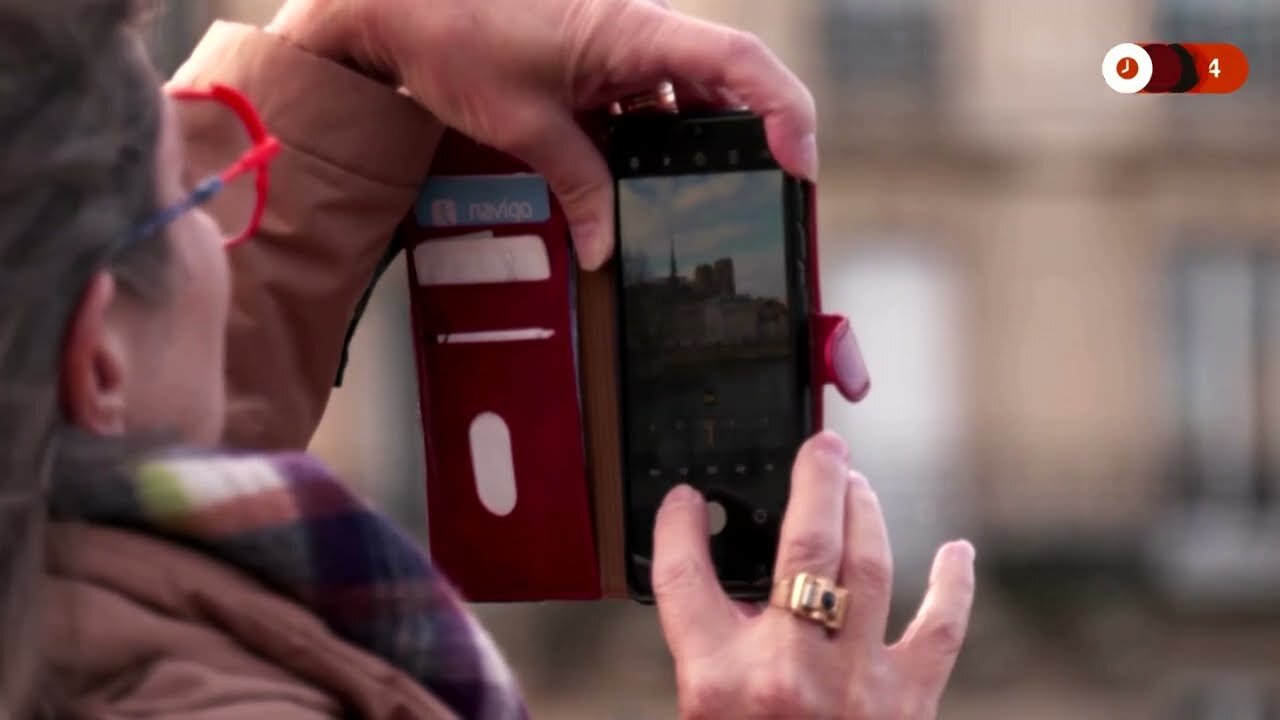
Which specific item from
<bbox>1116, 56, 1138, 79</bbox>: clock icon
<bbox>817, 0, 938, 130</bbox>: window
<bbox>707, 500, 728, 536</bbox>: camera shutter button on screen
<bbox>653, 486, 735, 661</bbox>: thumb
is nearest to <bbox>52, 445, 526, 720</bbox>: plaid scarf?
<bbox>653, 486, 735, 661</bbox>: thumb

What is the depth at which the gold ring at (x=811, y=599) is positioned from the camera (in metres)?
1.13

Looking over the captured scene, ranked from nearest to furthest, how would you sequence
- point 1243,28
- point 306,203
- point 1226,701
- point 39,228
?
1. point 39,228
2. point 306,203
3. point 1226,701
4. point 1243,28

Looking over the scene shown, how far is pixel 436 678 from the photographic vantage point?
1025 millimetres

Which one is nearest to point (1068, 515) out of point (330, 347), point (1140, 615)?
point (1140, 615)

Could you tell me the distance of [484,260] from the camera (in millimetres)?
1327

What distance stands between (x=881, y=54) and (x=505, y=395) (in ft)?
30.9

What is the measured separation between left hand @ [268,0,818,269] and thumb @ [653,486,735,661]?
0.17 m

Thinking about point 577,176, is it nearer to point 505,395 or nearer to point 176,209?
point 505,395

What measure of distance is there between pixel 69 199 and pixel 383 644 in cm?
22

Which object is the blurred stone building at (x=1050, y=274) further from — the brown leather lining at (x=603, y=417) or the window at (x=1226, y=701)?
the brown leather lining at (x=603, y=417)

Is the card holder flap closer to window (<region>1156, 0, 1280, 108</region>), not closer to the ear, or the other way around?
the ear

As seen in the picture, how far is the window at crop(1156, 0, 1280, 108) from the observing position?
10375 mm

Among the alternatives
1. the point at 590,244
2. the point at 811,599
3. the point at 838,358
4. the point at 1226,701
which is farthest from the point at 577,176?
the point at 1226,701

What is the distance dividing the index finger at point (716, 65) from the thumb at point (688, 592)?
20 centimetres
